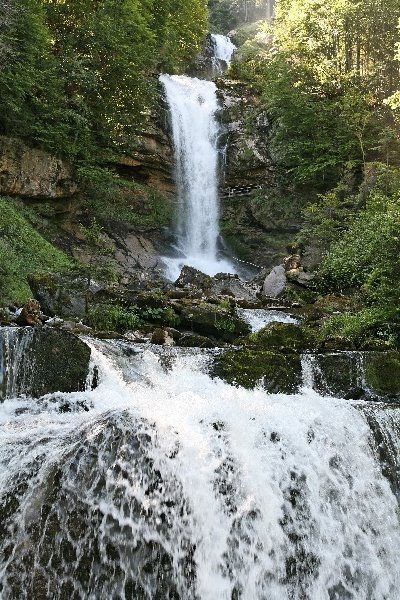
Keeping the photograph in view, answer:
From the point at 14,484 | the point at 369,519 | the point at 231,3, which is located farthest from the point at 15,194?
the point at 231,3

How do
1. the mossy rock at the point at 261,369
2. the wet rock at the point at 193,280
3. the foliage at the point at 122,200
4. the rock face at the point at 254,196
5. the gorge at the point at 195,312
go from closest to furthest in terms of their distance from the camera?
1. the gorge at the point at 195,312
2. the mossy rock at the point at 261,369
3. the wet rock at the point at 193,280
4. the foliage at the point at 122,200
5. the rock face at the point at 254,196

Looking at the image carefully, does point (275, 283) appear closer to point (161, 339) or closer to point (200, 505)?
point (161, 339)

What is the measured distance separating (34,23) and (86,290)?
9.55 meters

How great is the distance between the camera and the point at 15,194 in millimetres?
15133

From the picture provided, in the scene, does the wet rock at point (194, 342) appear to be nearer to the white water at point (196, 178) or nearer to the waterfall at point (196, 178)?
the waterfall at point (196, 178)

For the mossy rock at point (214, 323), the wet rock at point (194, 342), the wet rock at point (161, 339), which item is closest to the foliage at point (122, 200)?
the mossy rock at point (214, 323)

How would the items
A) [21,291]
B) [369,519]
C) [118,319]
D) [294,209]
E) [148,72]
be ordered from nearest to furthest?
[369,519], [118,319], [21,291], [294,209], [148,72]

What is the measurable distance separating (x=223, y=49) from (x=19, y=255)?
82.8ft

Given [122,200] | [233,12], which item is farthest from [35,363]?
[233,12]

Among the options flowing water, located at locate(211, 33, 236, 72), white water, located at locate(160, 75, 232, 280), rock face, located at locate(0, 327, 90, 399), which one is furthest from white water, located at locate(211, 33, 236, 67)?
rock face, located at locate(0, 327, 90, 399)

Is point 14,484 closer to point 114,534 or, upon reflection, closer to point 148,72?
point 114,534

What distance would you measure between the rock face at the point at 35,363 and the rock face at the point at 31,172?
9954 millimetres

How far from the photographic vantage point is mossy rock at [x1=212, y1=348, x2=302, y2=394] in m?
7.20

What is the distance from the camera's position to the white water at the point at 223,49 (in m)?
30.9
